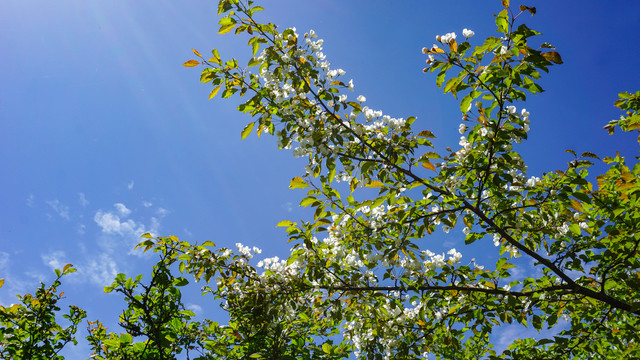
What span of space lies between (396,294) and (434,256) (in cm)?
58

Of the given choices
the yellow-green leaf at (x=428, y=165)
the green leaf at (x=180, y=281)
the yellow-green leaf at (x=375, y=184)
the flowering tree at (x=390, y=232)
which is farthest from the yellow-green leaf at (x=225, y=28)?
the green leaf at (x=180, y=281)

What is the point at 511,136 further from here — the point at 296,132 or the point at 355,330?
the point at 355,330

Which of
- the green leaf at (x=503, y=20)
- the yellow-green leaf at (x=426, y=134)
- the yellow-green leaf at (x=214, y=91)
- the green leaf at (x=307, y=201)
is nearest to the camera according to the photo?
the green leaf at (x=503, y=20)

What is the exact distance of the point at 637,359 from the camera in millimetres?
3512

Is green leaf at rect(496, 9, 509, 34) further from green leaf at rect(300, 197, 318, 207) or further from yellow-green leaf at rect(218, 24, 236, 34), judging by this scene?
yellow-green leaf at rect(218, 24, 236, 34)

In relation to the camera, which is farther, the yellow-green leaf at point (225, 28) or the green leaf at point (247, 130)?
the green leaf at point (247, 130)

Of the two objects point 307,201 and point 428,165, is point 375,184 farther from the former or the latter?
point 307,201

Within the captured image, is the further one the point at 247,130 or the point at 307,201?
the point at 247,130

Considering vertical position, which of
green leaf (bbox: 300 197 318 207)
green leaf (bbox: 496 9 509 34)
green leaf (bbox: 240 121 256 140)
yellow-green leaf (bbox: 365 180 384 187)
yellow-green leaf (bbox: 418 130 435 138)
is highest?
green leaf (bbox: 240 121 256 140)

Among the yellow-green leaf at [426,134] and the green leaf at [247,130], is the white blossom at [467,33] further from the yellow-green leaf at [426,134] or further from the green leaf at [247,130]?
the green leaf at [247,130]

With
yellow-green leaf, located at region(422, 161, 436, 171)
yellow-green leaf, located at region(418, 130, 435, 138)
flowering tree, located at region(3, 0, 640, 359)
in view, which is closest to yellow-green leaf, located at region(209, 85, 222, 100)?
flowering tree, located at region(3, 0, 640, 359)

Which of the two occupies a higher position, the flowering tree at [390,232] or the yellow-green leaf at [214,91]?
the yellow-green leaf at [214,91]

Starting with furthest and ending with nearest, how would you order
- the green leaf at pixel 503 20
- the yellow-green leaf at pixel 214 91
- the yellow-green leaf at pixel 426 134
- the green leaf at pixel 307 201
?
the yellow-green leaf at pixel 214 91, the green leaf at pixel 307 201, the yellow-green leaf at pixel 426 134, the green leaf at pixel 503 20

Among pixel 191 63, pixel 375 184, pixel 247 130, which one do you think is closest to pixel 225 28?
pixel 191 63
